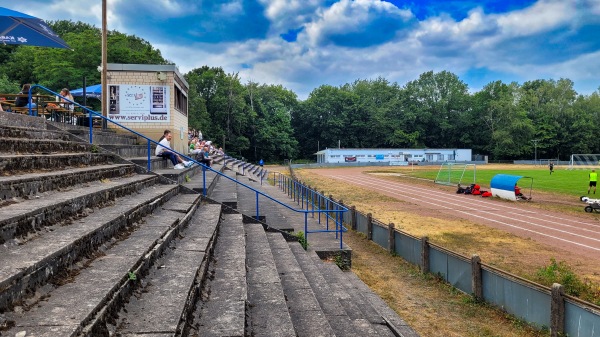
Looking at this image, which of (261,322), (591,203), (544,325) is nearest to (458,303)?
(544,325)

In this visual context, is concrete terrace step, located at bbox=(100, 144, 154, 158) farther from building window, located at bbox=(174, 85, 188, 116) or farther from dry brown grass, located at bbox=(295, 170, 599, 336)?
dry brown grass, located at bbox=(295, 170, 599, 336)

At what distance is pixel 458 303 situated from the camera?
8.12 m

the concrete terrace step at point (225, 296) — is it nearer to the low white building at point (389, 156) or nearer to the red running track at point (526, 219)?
the red running track at point (526, 219)

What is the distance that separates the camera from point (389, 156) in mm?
80625

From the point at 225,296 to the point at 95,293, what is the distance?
1391 millimetres

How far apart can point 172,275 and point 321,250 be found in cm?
564

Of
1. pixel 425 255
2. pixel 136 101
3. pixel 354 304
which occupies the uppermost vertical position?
pixel 136 101

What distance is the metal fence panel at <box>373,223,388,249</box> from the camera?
40.3 feet

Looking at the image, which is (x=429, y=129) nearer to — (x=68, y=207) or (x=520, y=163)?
(x=520, y=163)

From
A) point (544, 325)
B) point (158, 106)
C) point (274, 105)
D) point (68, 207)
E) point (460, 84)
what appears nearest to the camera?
point (68, 207)

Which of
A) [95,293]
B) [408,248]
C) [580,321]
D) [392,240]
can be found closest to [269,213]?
[392,240]

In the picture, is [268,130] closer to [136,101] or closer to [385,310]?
[136,101]

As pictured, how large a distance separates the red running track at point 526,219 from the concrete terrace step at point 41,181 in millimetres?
13191

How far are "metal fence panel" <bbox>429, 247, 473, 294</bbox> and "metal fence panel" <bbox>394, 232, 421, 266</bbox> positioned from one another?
1.89ft
